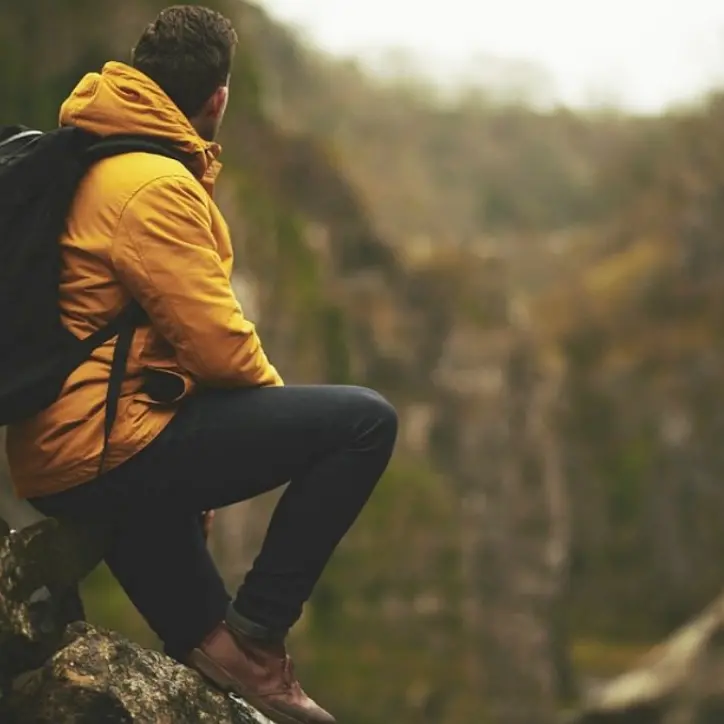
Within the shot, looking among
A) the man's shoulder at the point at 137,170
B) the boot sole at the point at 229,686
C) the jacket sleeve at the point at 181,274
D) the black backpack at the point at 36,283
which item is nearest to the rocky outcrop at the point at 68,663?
the boot sole at the point at 229,686

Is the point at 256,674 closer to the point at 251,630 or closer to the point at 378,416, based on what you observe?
the point at 251,630

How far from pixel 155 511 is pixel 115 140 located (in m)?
0.94

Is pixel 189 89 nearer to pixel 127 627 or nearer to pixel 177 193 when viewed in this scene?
pixel 177 193

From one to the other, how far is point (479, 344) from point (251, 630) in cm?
1991

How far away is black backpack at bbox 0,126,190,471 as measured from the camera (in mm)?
3400

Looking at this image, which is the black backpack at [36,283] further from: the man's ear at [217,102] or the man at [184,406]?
the man's ear at [217,102]

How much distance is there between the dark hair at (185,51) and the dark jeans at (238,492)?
2.54 ft

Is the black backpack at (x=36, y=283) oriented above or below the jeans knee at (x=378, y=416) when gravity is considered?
above

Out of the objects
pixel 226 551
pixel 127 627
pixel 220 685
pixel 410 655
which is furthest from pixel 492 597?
pixel 220 685

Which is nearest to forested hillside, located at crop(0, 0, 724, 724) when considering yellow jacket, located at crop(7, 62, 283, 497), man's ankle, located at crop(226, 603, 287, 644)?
man's ankle, located at crop(226, 603, 287, 644)

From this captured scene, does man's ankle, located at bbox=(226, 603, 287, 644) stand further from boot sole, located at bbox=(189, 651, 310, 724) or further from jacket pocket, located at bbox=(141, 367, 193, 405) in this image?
jacket pocket, located at bbox=(141, 367, 193, 405)

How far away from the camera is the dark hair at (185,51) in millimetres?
3545

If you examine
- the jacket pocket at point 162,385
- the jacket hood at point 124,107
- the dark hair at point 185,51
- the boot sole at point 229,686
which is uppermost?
the dark hair at point 185,51

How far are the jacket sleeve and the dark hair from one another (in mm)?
276
